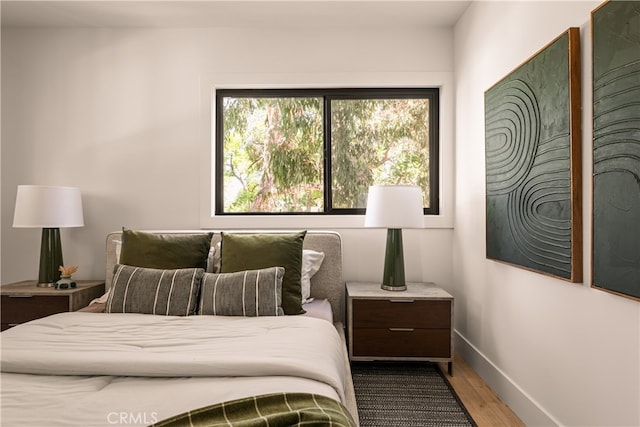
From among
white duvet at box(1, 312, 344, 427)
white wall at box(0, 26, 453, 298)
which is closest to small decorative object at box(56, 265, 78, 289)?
white wall at box(0, 26, 453, 298)

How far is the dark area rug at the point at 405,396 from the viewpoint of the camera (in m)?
2.10

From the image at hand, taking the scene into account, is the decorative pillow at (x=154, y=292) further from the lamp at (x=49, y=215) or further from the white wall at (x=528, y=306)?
the white wall at (x=528, y=306)

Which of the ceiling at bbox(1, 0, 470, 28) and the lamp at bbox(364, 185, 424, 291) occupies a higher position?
the ceiling at bbox(1, 0, 470, 28)

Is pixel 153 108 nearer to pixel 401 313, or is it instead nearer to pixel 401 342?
pixel 401 313

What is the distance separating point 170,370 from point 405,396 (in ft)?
5.02

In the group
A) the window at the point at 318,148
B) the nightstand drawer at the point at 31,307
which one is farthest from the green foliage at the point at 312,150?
the nightstand drawer at the point at 31,307

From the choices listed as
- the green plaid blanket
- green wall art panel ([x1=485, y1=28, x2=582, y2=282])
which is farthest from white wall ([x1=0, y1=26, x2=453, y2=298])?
the green plaid blanket

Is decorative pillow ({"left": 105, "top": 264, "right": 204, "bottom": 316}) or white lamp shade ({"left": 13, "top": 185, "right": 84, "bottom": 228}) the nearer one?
decorative pillow ({"left": 105, "top": 264, "right": 204, "bottom": 316})

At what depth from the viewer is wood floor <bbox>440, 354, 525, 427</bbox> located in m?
2.10

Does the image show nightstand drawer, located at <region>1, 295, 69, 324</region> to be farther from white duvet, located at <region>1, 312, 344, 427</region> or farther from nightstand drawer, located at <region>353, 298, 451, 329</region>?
nightstand drawer, located at <region>353, 298, 451, 329</region>

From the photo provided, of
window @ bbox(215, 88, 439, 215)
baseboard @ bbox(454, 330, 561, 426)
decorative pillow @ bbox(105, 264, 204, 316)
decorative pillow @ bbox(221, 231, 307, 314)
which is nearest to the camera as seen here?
baseboard @ bbox(454, 330, 561, 426)

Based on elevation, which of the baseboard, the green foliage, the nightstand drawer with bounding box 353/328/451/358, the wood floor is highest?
the green foliage

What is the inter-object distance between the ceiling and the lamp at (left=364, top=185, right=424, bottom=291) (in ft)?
4.27

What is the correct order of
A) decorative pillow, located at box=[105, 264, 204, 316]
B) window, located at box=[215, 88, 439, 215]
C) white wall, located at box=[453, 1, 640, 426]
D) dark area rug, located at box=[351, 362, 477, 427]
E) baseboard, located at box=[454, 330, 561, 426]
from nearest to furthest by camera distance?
1. white wall, located at box=[453, 1, 640, 426]
2. baseboard, located at box=[454, 330, 561, 426]
3. dark area rug, located at box=[351, 362, 477, 427]
4. decorative pillow, located at box=[105, 264, 204, 316]
5. window, located at box=[215, 88, 439, 215]
